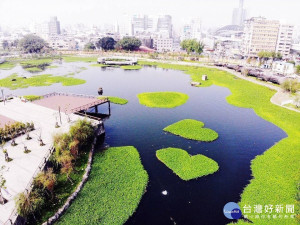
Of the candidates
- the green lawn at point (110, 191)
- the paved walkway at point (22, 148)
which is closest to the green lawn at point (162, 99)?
the paved walkway at point (22, 148)

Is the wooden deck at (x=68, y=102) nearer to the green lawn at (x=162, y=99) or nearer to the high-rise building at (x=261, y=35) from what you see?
the green lawn at (x=162, y=99)

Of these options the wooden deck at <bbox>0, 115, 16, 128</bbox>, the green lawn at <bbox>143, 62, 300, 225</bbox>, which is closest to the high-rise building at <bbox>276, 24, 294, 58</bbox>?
the green lawn at <bbox>143, 62, 300, 225</bbox>

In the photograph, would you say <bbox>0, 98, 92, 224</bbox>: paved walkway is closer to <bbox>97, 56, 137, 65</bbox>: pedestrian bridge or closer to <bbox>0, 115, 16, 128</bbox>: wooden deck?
<bbox>0, 115, 16, 128</bbox>: wooden deck

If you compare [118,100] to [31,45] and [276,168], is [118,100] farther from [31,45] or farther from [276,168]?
→ [31,45]

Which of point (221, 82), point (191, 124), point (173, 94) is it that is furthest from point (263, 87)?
point (191, 124)

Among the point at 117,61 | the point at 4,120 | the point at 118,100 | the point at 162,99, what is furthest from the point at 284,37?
the point at 4,120
